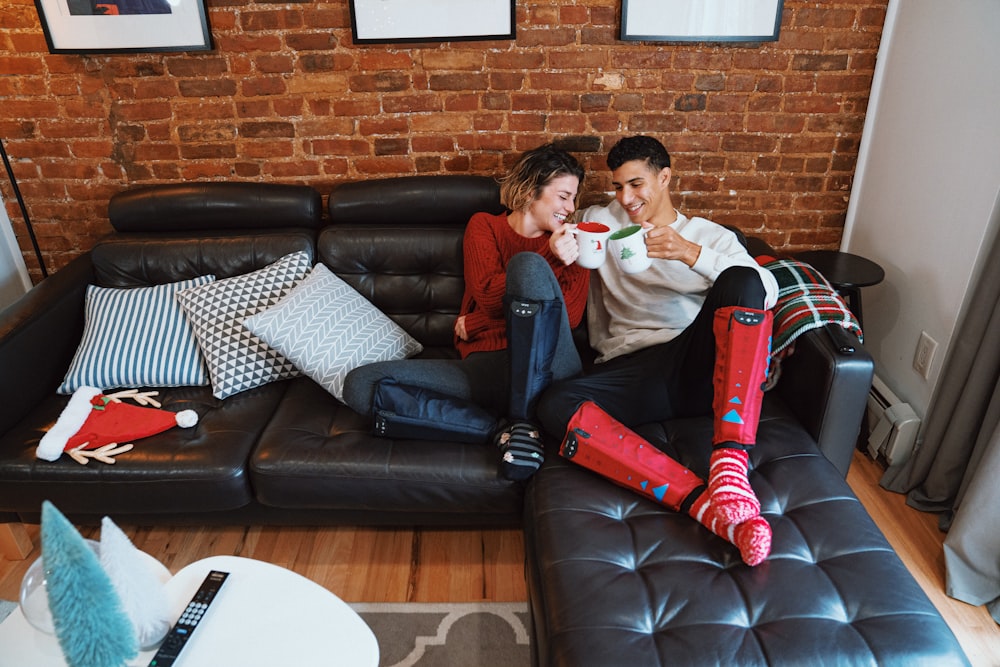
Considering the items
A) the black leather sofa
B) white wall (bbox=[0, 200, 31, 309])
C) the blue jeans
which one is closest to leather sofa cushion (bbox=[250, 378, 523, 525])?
the black leather sofa

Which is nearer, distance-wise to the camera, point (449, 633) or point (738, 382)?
point (738, 382)

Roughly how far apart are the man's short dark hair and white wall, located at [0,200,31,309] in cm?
222

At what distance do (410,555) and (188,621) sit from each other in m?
0.77

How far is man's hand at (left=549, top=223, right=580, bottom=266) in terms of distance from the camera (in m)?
1.77

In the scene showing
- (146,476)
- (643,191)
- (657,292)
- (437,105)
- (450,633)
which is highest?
(437,105)

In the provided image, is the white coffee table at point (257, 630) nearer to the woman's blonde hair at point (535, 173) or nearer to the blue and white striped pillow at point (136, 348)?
the blue and white striped pillow at point (136, 348)

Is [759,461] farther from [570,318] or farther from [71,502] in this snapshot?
[71,502]

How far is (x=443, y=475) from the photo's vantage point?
1.67 metres

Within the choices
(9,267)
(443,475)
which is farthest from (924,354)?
(9,267)

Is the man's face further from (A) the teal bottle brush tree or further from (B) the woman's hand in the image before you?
(A) the teal bottle brush tree

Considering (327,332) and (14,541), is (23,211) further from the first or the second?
(327,332)

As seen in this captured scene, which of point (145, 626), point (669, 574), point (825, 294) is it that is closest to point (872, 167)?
point (825, 294)

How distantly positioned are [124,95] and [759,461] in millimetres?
2318

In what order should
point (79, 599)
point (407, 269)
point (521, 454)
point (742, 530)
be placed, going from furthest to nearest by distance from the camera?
point (407, 269)
point (521, 454)
point (742, 530)
point (79, 599)
